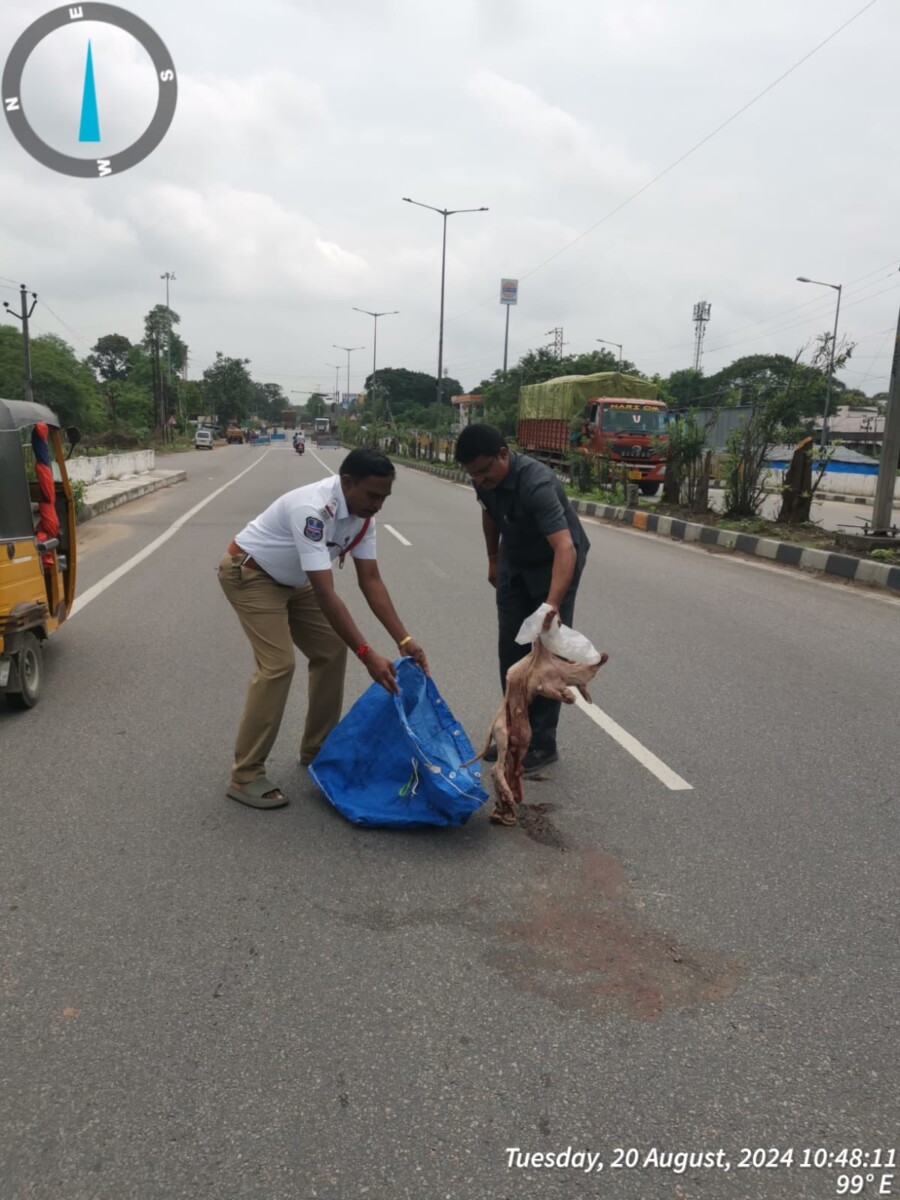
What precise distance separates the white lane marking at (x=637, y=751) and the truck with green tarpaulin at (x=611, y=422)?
16473mm

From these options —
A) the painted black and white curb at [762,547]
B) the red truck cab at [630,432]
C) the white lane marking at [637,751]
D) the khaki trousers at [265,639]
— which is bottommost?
the white lane marking at [637,751]

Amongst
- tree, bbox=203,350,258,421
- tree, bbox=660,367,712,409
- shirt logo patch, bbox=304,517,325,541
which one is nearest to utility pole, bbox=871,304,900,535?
shirt logo patch, bbox=304,517,325,541

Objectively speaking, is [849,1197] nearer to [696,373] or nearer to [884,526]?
[884,526]

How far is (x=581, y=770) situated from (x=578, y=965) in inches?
64.6

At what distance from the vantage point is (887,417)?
1139 centimetres

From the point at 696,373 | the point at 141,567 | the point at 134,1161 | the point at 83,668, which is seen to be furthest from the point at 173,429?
the point at 134,1161

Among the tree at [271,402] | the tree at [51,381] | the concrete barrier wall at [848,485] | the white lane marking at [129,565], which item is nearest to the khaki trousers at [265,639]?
the white lane marking at [129,565]

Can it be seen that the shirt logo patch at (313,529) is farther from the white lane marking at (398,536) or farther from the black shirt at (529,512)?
the white lane marking at (398,536)

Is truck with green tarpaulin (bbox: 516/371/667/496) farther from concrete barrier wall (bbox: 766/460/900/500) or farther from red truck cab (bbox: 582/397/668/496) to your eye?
concrete barrier wall (bbox: 766/460/900/500)

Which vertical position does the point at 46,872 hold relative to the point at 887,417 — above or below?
below

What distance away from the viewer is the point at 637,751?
4.55 metres

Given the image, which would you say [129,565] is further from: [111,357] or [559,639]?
[111,357]

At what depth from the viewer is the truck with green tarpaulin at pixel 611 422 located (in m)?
23.4

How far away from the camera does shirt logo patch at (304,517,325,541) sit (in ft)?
11.3
